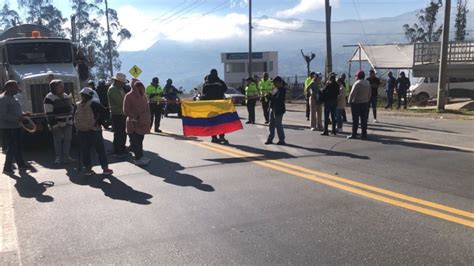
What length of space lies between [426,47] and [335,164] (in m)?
22.0

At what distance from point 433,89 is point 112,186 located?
25.9 meters

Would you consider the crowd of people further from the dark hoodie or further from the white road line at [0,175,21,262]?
the white road line at [0,175,21,262]

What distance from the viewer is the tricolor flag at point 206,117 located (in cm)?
1233

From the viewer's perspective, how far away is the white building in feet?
248

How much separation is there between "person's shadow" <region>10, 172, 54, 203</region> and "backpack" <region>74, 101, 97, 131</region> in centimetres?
113

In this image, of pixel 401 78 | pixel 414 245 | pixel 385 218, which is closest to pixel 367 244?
pixel 414 245

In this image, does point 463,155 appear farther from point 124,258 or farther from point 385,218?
point 124,258

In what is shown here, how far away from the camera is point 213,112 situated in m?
12.5

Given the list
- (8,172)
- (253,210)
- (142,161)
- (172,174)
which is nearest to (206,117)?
(142,161)

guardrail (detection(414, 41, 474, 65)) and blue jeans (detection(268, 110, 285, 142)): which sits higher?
guardrail (detection(414, 41, 474, 65))

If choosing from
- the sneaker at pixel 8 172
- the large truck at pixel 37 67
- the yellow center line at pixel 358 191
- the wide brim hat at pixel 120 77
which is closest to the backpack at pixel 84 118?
the sneaker at pixel 8 172

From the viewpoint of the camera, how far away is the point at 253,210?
6414 millimetres

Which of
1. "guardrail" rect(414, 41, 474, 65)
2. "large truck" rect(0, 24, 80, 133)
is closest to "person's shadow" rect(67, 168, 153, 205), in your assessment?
"large truck" rect(0, 24, 80, 133)

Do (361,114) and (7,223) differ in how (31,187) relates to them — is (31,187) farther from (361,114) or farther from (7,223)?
(361,114)
